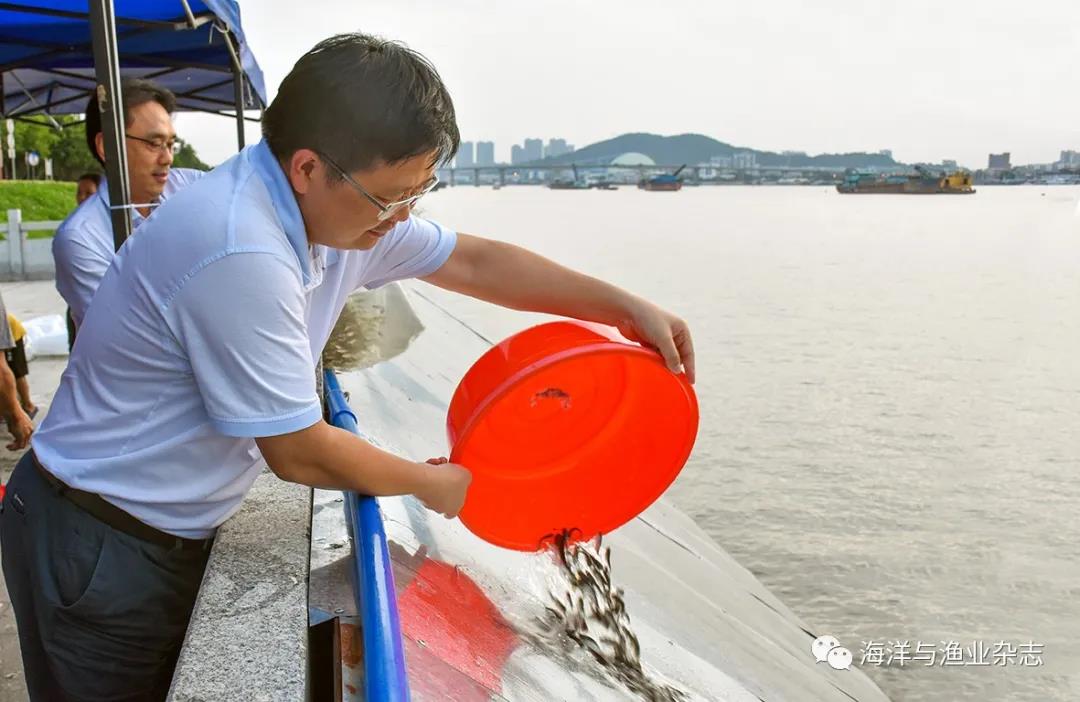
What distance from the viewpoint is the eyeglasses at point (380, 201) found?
143 centimetres

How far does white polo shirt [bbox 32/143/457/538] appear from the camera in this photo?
1.33m

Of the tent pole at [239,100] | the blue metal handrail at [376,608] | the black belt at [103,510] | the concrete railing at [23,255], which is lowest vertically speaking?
the concrete railing at [23,255]

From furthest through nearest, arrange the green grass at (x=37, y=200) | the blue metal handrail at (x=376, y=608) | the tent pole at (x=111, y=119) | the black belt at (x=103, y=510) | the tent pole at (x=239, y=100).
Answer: the green grass at (x=37, y=200)
the tent pole at (x=239, y=100)
the tent pole at (x=111, y=119)
the black belt at (x=103, y=510)
the blue metal handrail at (x=376, y=608)

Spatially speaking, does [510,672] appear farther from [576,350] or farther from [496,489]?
[576,350]

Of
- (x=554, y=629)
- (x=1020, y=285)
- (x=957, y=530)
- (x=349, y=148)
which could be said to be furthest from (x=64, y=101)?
(x=1020, y=285)

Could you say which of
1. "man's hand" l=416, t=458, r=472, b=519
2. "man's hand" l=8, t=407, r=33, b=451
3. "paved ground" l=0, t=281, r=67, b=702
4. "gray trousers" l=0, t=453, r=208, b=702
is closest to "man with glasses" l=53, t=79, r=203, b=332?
"man's hand" l=8, t=407, r=33, b=451

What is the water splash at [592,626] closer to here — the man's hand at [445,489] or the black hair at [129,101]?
the man's hand at [445,489]

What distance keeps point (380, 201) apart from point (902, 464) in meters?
10.5

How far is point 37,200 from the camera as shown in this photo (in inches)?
993

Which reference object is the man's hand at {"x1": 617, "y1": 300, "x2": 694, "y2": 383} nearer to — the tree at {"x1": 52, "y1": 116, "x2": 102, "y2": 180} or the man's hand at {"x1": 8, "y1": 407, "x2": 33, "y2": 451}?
the man's hand at {"x1": 8, "y1": 407, "x2": 33, "y2": 451}

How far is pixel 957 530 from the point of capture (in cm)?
896

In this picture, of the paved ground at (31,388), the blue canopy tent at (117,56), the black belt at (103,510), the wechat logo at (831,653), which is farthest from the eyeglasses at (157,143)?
the wechat logo at (831,653)

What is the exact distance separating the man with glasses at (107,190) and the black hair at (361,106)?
2283mm

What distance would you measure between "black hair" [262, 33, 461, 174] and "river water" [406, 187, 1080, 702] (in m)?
5.49
